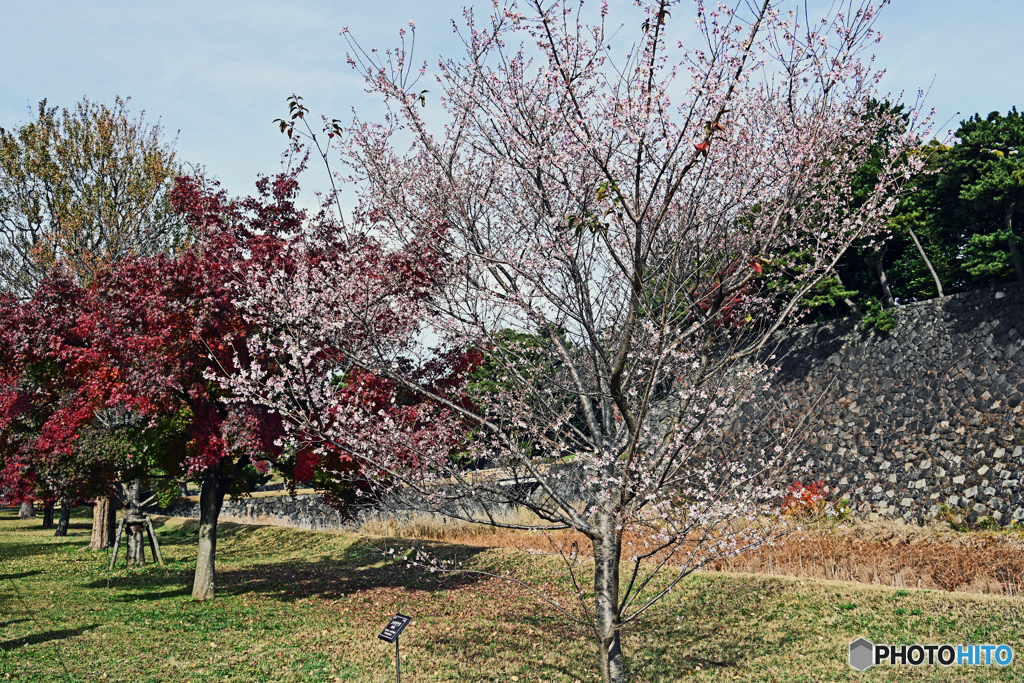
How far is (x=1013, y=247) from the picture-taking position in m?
17.6

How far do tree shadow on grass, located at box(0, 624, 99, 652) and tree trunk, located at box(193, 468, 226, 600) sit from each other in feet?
8.95

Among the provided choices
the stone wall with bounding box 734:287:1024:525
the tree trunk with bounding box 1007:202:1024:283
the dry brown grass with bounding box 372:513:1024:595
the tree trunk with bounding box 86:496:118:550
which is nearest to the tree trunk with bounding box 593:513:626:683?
the dry brown grass with bounding box 372:513:1024:595

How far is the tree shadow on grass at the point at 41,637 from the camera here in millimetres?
10844

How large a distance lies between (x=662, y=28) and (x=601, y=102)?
123 centimetres

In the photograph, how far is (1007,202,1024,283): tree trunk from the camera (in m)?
17.6

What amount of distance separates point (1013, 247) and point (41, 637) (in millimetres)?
23393

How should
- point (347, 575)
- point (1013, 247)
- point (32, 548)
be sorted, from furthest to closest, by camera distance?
point (32, 548), point (347, 575), point (1013, 247)

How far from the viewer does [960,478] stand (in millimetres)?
16812

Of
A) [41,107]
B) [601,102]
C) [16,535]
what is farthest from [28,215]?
[601,102]

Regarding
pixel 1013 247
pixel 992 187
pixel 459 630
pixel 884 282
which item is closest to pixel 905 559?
pixel 459 630

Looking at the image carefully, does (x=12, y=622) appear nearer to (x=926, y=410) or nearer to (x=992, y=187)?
(x=926, y=410)

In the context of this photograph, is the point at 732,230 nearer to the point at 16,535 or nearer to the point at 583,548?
the point at 583,548

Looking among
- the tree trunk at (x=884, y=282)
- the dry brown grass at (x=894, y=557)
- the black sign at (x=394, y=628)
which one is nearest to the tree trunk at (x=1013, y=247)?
the tree trunk at (x=884, y=282)

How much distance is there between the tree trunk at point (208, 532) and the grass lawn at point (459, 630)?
1.49ft
